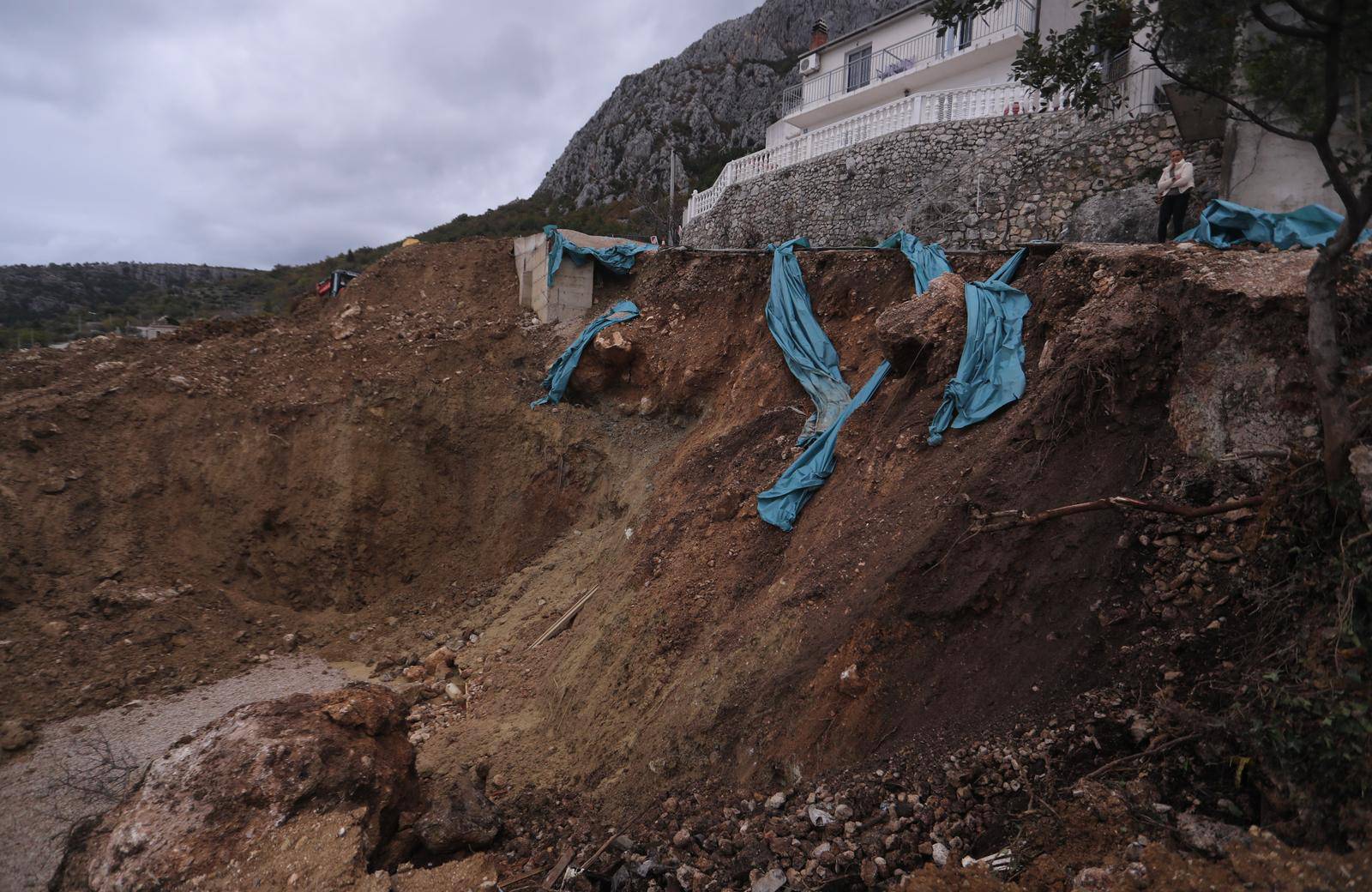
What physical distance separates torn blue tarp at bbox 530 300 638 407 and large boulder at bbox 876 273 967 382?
4950 mm

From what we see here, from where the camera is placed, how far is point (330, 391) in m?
10.5

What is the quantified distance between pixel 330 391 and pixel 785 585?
25.3ft

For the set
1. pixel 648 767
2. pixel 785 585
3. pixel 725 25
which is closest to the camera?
pixel 648 767

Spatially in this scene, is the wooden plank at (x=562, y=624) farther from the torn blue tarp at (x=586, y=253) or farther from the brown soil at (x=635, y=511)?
the torn blue tarp at (x=586, y=253)

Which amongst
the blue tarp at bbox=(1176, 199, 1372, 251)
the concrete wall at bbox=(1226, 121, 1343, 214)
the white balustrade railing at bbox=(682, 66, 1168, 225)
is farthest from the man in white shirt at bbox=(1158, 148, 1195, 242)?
the white balustrade railing at bbox=(682, 66, 1168, 225)

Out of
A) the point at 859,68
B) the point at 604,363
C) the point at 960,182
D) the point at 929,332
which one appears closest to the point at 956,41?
the point at 859,68

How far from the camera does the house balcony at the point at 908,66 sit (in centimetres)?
1602

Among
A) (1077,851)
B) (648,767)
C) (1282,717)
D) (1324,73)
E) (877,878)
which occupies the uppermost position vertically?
(1324,73)

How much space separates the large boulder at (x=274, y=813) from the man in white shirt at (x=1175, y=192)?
27.3 ft

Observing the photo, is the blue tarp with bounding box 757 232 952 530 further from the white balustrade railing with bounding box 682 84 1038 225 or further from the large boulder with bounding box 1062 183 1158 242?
the white balustrade railing with bounding box 682 84 1038 225

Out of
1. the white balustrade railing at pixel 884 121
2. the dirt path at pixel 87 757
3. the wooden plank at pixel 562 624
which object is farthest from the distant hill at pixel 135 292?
the wooden plank at pixel 562 624

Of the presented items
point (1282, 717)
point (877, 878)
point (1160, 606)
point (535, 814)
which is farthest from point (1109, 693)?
point (535, 814)

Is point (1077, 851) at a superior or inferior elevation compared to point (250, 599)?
superior

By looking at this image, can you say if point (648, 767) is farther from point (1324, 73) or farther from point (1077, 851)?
point (1324, 73)
